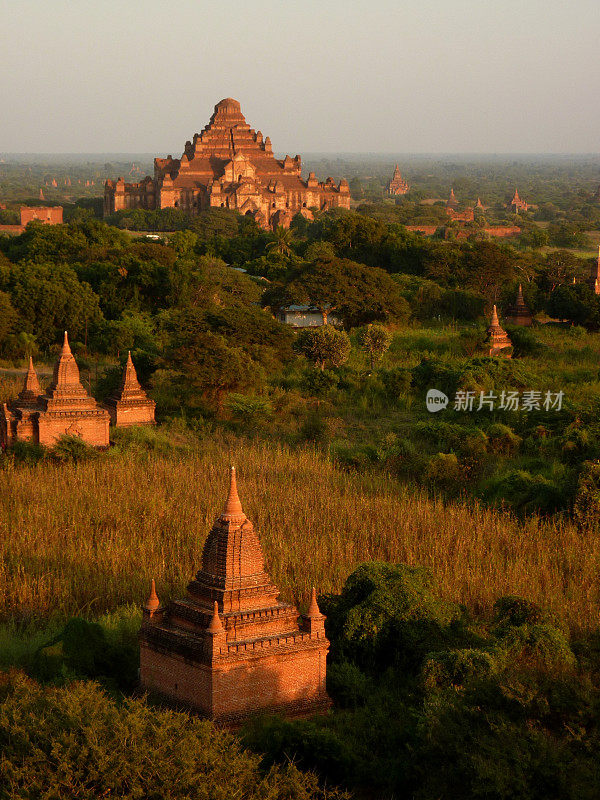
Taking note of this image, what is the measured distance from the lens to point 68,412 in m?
32.5

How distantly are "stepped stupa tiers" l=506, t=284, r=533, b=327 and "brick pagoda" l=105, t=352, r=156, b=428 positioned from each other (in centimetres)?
2083

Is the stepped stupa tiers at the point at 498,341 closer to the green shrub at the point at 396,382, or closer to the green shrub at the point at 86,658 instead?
the green shrub at the point at 396,382

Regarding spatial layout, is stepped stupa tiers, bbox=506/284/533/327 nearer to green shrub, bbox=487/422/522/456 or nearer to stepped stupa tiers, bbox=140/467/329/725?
green shrub, bbox=487/422/522/456

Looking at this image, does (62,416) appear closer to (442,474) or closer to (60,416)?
(60,416)

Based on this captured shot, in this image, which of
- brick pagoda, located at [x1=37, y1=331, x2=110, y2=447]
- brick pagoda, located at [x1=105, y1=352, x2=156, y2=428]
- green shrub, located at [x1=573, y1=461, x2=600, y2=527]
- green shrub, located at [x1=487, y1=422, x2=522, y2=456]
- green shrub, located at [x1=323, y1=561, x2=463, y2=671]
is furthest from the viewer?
brick pagoda, located at [x1=105, y1=352, x2=156, y2=428]

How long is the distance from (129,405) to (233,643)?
63.1 feet

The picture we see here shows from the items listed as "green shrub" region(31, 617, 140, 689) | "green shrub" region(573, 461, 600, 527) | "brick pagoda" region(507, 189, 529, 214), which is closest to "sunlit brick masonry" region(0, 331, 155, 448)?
"green shrub" region(573, 461, 600, 527)

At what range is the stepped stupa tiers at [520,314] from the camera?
5128 centimetres

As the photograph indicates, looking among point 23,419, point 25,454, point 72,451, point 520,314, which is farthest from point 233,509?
point 520,314

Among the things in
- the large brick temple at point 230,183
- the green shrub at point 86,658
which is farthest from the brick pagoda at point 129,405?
the large brick temple at point 230,183

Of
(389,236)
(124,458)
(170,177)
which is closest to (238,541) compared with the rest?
(124,458)

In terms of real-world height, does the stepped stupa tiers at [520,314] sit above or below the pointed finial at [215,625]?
below

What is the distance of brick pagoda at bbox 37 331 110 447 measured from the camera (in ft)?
106

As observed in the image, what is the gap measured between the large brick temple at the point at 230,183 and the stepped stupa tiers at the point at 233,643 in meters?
93.3
